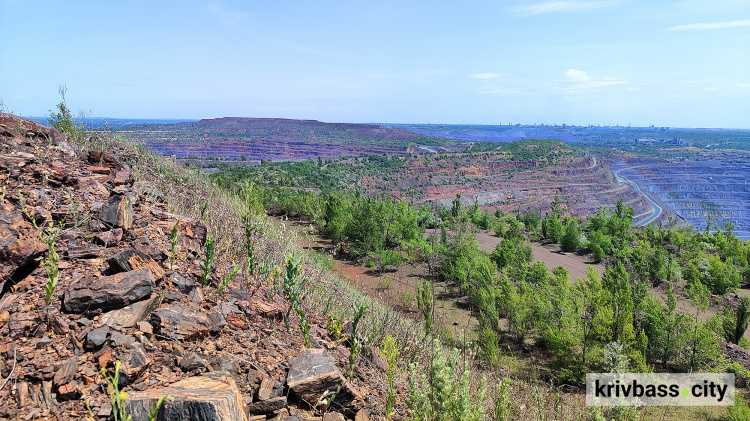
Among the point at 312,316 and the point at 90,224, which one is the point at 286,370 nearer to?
the point at 312,316

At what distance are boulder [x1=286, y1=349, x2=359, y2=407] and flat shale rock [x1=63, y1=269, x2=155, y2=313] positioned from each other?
1269 millimetres

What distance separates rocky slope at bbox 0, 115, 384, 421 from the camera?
263cm

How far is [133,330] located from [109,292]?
38 cm

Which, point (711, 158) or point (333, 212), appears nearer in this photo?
point (333, 212)

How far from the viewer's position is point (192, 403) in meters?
2.37

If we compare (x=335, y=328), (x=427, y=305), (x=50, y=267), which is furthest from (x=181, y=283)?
(x=427, y=305)

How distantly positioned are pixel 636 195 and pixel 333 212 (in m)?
63.6

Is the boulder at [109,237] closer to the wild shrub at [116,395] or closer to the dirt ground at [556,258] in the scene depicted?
the wild shrub at [116,395]

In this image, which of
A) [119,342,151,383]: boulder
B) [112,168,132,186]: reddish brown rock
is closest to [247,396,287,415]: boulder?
[119,342,151,383]: boulder

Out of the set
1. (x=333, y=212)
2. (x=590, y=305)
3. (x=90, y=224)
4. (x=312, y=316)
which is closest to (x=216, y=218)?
(x=90, y=224)

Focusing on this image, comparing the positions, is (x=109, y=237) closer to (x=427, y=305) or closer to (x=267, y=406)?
(x=267, y=406)

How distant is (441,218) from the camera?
40000 millimetres

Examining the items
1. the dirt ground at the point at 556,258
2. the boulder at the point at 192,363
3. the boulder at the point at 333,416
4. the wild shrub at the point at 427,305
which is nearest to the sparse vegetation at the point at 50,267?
the boulder at the point at 192,363

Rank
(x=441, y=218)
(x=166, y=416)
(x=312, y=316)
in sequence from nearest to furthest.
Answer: (x=166, y=416) < (x=312, y=316) < (x=441, y=218)
